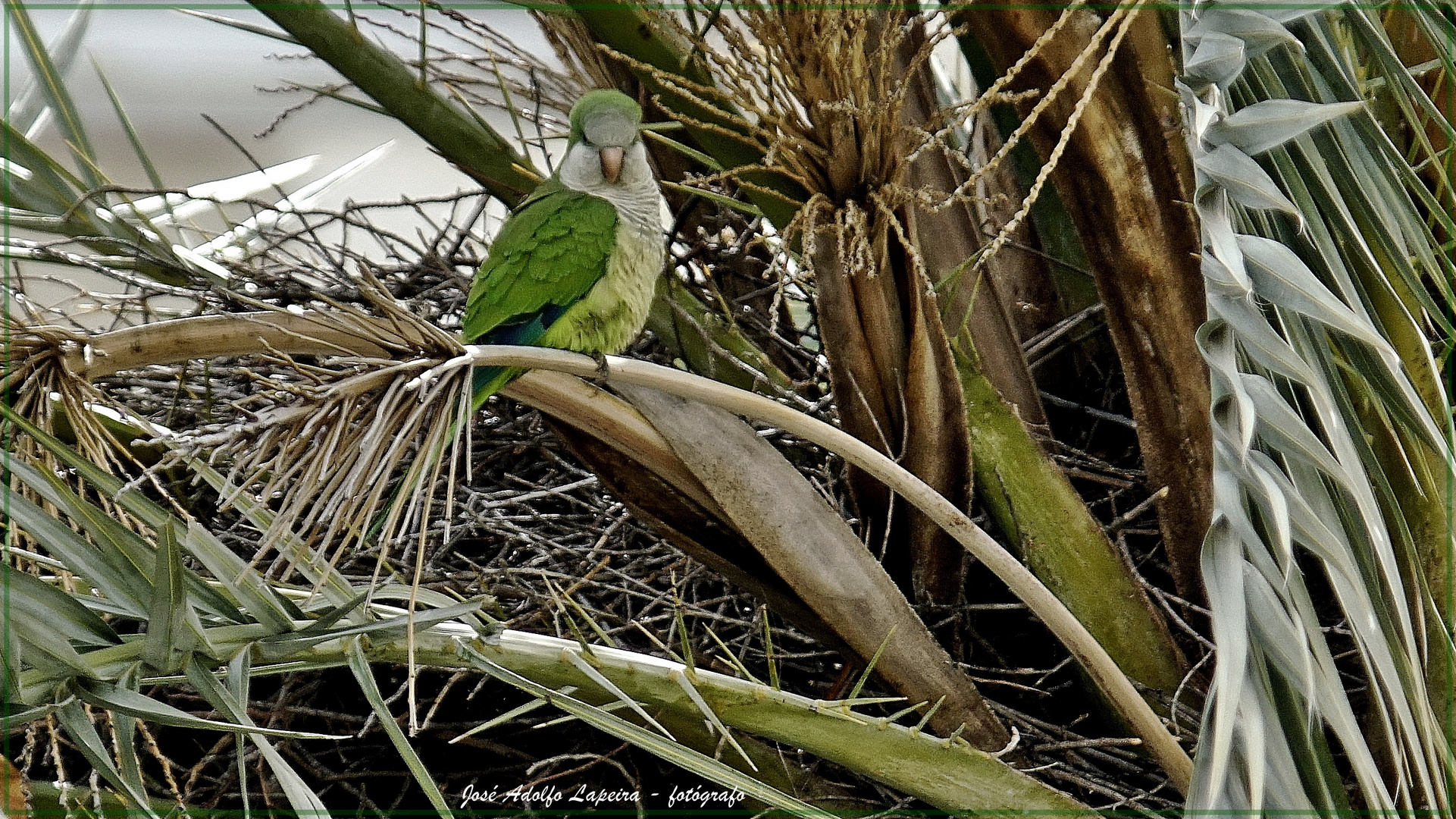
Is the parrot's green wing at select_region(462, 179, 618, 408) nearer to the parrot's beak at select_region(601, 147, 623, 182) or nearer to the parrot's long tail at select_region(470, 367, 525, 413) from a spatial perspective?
the parrot's beak at select_region(601, 147, 623, 182)

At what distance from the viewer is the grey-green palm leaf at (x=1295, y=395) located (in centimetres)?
51

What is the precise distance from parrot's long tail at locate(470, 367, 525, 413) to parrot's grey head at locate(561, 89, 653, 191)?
1.22 feet

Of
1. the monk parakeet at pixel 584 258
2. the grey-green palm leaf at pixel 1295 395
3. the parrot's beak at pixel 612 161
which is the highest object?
the parrot's beak at pixel 612 161

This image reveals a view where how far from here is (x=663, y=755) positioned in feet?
2.31

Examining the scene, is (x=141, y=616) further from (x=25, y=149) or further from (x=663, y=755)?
(x=25, y=149)

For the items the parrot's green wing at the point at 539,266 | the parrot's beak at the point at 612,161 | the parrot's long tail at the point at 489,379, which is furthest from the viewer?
the parrot's beak at the point at 612,161

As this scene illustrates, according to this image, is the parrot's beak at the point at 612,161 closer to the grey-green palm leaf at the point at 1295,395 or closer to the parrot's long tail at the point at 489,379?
the parrot's long tail at the point at 489,379

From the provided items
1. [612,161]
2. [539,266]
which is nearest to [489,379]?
[539,266]

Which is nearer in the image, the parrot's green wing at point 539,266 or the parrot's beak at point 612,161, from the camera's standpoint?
the parrot's green wing at point 539,266

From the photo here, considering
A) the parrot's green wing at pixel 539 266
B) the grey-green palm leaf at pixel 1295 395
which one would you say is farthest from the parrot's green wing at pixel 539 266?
the grey-green palm leaf at pixel 1295 395

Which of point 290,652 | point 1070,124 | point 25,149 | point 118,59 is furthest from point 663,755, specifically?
point 118,59

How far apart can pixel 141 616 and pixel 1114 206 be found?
0.91 m

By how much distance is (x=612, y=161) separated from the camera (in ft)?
3.95

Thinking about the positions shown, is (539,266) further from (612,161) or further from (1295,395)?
(1295,395)
